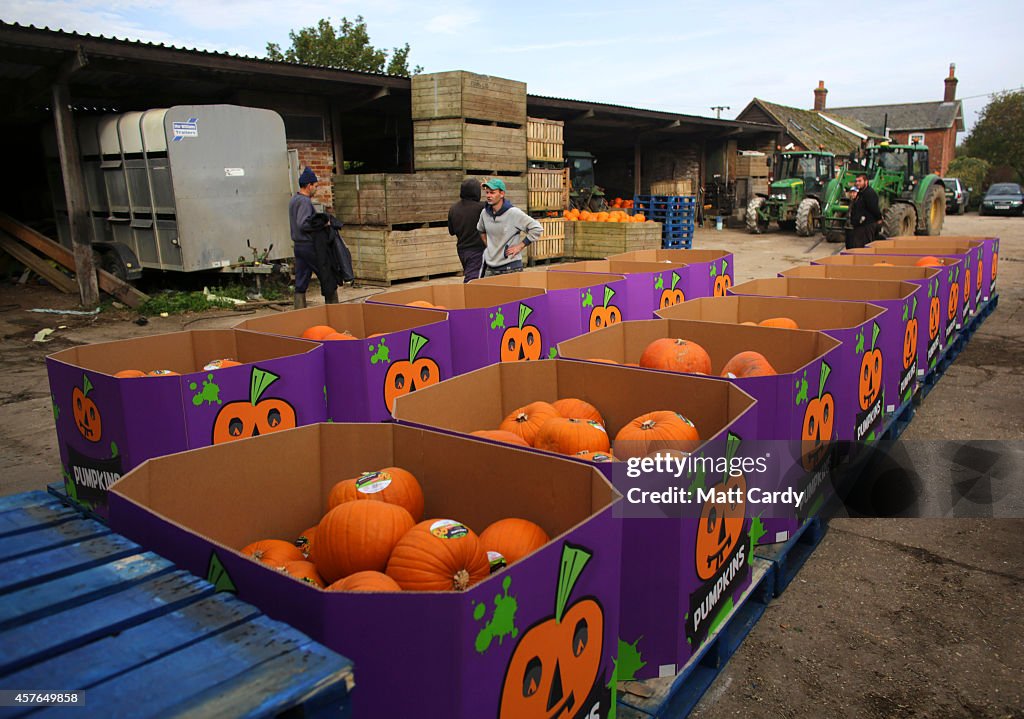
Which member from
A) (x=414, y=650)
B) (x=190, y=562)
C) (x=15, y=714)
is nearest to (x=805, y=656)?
(x=414, y=650)

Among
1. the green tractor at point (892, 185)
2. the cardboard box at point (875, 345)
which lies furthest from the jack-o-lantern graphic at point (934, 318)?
the green tractor at point (892, 185)

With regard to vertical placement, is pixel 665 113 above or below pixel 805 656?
above

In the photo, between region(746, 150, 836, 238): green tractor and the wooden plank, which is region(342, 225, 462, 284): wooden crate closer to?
the wooden plank

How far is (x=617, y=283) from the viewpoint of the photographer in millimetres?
6035

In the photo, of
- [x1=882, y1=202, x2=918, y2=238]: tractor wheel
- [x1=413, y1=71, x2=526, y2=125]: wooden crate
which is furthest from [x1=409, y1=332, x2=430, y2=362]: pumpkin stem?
[x1=882, y1=202, x2=918, y2=238]: tractor wheel

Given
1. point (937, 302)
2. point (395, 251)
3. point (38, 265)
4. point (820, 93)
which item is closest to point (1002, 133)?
point (820, 93)

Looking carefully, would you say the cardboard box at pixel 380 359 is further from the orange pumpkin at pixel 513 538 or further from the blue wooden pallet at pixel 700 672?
the blue wooden pallet at pixel 700 672

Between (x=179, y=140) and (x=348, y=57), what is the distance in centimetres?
3294

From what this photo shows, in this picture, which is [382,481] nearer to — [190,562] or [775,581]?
[190,562]

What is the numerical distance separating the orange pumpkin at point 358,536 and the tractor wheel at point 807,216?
21.9 m

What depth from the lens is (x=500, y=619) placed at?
59.2 inches

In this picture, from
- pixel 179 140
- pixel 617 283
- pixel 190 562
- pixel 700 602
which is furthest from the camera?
pixel 179 140

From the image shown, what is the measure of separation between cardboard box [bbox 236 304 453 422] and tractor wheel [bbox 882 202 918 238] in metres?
16.9

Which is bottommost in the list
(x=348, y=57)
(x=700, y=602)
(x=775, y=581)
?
(x=775, y=581)
